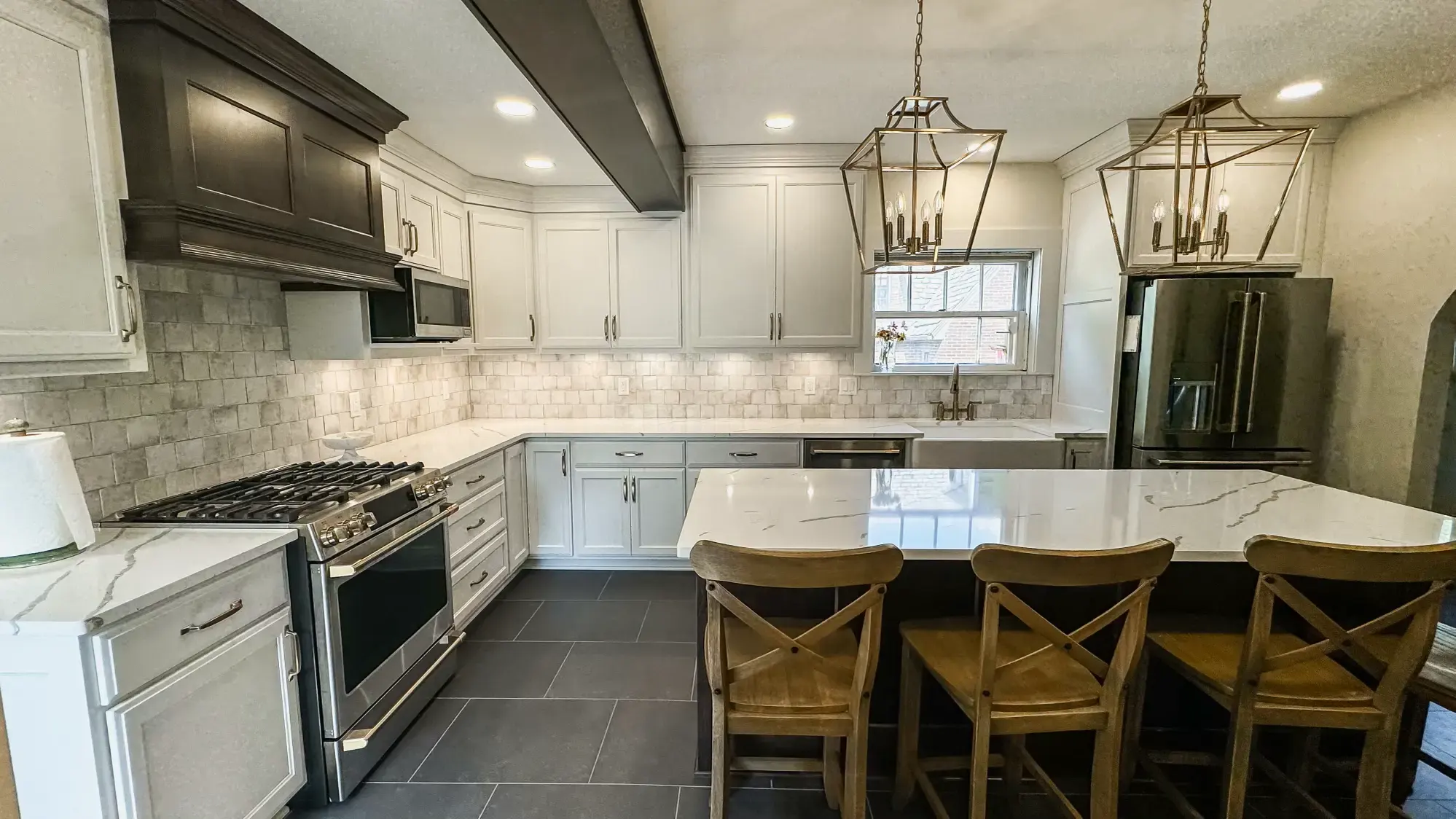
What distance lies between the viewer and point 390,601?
2.09 metres

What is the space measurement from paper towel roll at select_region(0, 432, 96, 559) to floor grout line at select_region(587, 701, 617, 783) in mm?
1555

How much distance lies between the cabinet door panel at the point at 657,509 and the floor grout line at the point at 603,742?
132 centimetres

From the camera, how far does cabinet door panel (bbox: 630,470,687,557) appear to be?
360 cm

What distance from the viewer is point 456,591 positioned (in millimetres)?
2734

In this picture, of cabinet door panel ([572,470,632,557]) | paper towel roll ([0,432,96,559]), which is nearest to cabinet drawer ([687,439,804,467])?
cabinet door panel ([572,470,632,557])

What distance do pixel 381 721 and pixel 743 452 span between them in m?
2.16

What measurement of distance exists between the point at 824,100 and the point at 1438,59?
2484 mm

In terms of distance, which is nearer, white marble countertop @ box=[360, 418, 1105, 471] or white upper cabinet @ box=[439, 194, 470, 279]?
white marble countertop @ box=[360, 418, 1105, 471]

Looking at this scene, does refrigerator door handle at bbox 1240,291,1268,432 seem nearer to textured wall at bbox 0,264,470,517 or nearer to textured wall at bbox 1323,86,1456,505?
textured wall at bbox 1323,86,1456,505

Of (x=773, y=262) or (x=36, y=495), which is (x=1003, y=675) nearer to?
(x=36, y=495)

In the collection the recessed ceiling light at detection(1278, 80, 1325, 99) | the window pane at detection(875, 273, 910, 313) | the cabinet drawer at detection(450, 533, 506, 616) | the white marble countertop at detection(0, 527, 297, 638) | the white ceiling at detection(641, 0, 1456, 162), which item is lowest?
the cabinet drawer at detection(450, 533, 506, 616)

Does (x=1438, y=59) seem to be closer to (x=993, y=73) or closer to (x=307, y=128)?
(x=993, y=73)

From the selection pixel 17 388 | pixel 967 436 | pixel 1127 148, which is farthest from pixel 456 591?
pixel 1127 148

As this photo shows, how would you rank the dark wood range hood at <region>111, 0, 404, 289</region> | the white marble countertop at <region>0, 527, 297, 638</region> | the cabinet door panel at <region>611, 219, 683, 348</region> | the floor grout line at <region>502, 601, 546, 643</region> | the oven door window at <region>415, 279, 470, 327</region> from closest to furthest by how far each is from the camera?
the white marble countertop at <region>0, 527, 297, 638</region> → the dark wood range hood at <region>111, 0, 404, 289</region> → the oven door window at <region>415, 279, 470, 327</region> → the floor grout line at <region>502, 601, 546, 643</region> → the cabinet door panel at <region>611, 219, 683, 348</region>
